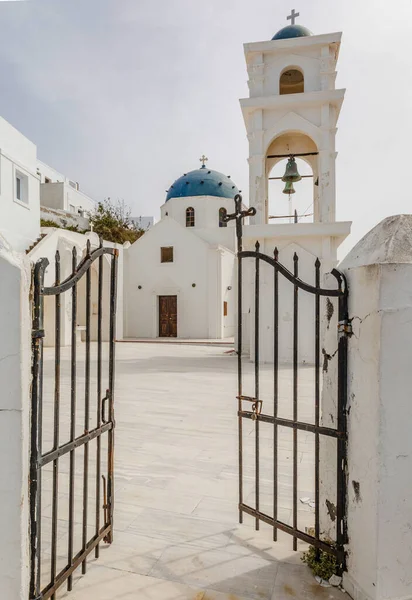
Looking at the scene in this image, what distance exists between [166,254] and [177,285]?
2093 mm

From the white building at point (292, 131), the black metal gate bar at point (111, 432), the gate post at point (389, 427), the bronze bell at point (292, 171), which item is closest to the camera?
the gate post at point (389, 427)

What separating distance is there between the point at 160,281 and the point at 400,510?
894 inches

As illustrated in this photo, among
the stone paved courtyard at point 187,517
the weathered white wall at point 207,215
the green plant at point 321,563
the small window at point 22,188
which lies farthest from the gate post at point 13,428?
the weathered white wall at point 207,215

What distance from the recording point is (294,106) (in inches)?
460

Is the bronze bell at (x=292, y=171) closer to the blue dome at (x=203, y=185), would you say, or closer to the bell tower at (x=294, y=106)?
the bell tower at (x=294, y=106)

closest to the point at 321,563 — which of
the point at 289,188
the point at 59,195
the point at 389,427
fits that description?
the point at 389,427

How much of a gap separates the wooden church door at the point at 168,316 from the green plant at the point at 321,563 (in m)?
21.7

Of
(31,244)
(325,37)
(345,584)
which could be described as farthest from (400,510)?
(31,244)

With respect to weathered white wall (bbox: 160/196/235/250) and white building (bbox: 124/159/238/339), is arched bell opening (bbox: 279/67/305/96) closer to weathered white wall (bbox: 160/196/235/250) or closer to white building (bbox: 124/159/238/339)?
white building (bbox: 124/159/238/339)

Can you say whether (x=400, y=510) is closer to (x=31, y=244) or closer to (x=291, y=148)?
(x=291, y=148)

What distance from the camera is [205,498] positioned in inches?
138

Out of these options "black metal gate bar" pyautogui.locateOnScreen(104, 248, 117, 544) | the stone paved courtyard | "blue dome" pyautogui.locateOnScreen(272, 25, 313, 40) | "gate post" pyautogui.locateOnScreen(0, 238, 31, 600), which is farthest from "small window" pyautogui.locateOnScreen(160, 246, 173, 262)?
"gate post" pyautogui.locateOnScreen(0, 238, 31, 600)

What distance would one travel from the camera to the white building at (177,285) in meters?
23.5

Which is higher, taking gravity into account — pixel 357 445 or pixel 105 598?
pixel 357 445
